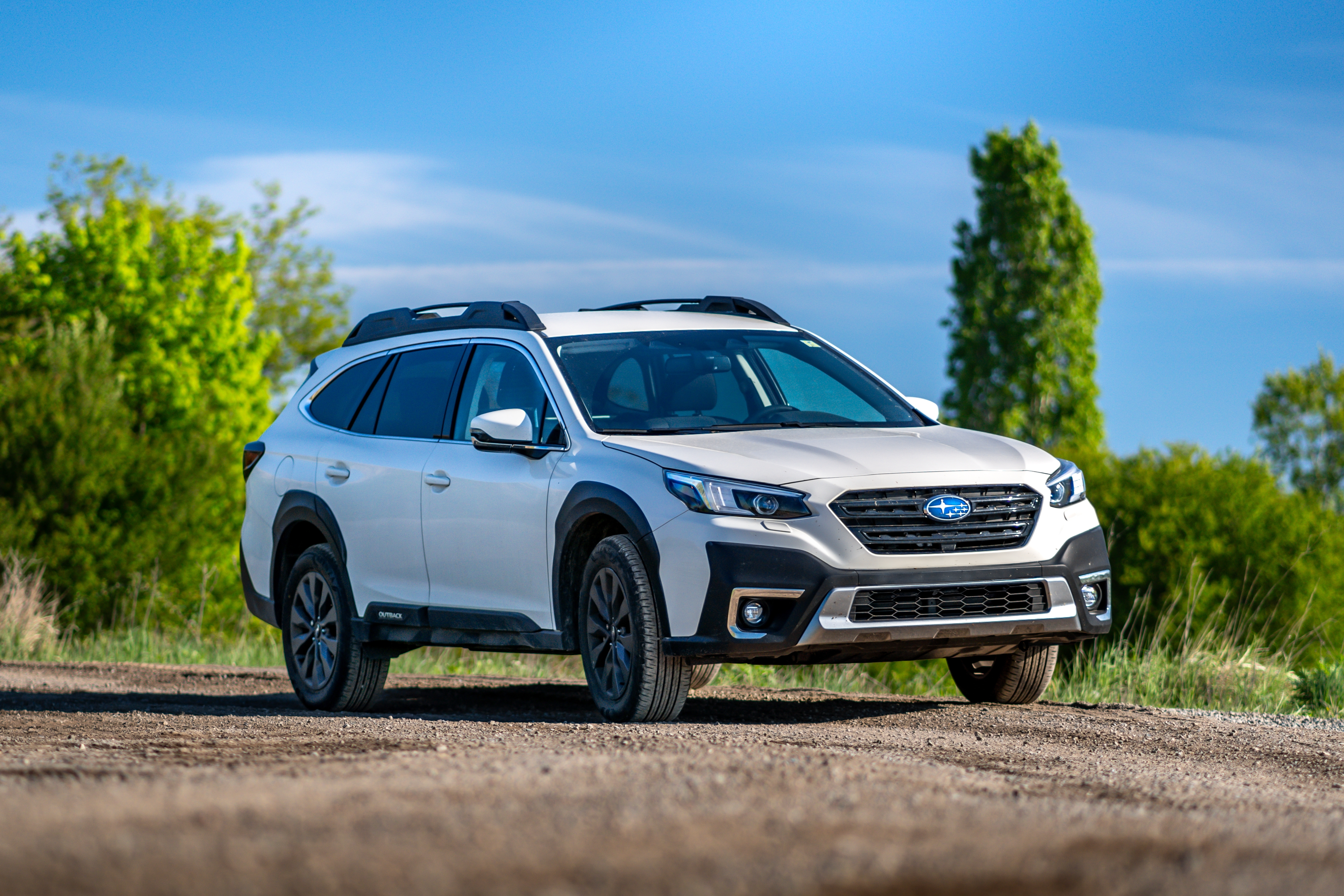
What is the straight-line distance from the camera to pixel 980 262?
48.8 m

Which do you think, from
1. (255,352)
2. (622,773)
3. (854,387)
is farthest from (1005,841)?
(255,352)

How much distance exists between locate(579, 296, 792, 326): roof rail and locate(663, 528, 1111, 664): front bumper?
2.60 meters

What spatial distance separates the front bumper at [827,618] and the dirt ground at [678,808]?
365mm

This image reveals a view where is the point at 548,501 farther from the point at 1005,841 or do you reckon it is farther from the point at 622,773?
the point at 1005,841

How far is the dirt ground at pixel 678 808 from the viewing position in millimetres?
3328

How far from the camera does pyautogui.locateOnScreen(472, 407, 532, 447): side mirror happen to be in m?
7.70

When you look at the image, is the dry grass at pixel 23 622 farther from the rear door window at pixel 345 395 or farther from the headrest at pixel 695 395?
the headrest at pixel 695 395

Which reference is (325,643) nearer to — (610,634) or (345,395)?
(345,395)

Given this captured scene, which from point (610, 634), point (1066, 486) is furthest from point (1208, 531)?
point (610, 634)

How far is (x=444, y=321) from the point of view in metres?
9.07

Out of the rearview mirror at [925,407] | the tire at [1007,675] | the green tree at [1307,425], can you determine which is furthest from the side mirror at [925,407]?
the green tree at [1307,425]

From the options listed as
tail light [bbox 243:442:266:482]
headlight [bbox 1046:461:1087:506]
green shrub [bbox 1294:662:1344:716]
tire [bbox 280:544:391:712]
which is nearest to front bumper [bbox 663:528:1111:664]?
headlight [bbox 1046:461:1087:506]

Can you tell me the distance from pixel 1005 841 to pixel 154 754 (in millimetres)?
3936

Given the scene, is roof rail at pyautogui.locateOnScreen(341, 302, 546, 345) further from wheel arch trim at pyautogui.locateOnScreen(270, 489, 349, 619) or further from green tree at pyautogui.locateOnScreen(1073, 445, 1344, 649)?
green tree at pyautogui.locateOnScreen(1073, 445, 1344, 649)
